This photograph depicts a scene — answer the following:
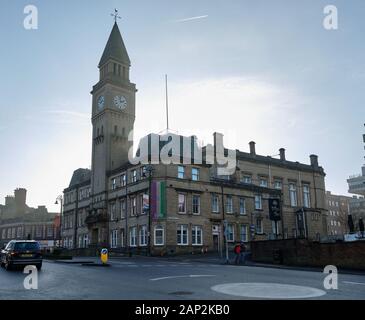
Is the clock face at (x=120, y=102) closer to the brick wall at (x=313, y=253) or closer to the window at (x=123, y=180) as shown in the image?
the window at (x=123, y=180)

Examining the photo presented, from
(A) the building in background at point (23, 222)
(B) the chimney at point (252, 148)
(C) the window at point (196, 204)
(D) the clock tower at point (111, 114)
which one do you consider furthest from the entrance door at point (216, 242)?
(A) the building in background at point (23, 222)

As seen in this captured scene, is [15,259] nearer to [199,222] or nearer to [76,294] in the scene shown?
[76,294]

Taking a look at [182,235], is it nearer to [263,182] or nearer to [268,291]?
[263,182]

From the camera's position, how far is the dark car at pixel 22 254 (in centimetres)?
2083

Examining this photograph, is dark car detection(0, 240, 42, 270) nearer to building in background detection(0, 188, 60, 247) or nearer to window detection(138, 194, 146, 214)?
window detection(138, 194, 146, 214)

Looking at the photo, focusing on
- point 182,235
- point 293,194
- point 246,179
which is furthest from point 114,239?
point 293,194

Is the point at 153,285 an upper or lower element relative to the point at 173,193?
A: lower

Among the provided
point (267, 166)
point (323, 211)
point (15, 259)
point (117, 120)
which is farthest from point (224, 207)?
point (15, 259)

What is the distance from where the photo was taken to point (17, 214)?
104m

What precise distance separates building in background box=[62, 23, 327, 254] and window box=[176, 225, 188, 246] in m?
0.11

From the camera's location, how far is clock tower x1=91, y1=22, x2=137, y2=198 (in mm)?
56156

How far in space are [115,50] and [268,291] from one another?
5426cm

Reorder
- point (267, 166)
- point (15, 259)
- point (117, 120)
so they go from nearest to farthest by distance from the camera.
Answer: point (15, 259)
point (117, 120)
point (267, 166)
